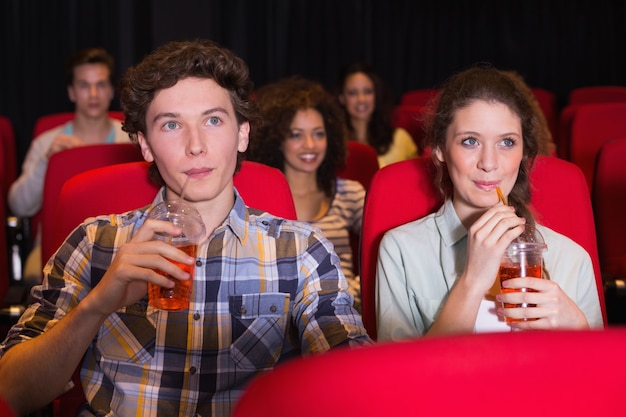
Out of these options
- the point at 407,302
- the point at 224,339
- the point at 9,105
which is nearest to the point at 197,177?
the point at 224,339

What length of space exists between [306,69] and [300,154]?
3410mm

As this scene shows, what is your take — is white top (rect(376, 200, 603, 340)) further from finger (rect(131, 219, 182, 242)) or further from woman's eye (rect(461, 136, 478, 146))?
finger (rect(131, 219, 182, 242))

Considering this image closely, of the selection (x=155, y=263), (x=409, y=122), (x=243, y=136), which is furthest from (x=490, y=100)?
(x=409, y=122)

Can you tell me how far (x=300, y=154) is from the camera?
3.27 metres

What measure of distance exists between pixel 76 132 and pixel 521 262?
2620 millimetres

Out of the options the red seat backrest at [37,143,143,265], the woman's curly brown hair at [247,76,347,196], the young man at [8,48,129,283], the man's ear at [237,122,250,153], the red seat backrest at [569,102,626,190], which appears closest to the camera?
the man's ear at [237,122,250,153]

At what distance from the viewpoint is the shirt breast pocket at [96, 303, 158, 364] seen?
72.5 inches

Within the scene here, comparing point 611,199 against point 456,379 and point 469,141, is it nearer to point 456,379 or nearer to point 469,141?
point 469,141

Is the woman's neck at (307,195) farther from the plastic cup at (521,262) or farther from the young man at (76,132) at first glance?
the plastic cup at (521,262)

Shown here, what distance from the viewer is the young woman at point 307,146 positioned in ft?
10.5

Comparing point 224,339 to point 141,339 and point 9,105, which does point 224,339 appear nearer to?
point 141,339

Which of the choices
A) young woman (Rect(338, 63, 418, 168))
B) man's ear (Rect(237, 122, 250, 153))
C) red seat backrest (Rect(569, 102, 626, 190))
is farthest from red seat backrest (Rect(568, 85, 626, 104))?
man's ear (Rect(237, 122, 250, 153))

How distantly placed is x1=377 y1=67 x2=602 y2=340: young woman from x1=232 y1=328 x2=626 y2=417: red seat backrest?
1.10 m

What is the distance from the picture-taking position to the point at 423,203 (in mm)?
2223
